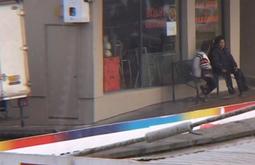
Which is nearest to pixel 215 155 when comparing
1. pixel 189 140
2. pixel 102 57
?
pixel 189 140

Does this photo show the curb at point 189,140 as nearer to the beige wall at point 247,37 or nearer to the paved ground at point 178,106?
the paved ground at point 178,106

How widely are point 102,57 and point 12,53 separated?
2258mm

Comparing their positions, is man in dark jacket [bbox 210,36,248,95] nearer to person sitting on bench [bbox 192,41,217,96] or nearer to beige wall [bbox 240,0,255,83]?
person sitting on bench [bbox 192,41,217,96]

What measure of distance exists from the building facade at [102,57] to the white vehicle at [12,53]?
5.27ft

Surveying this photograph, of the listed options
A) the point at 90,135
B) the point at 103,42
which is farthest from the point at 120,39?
the point at 90,135

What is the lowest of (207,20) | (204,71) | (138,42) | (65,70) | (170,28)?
(204,71)

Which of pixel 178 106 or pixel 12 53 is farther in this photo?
pixel 178 106

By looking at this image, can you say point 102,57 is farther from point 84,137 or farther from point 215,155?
point 215,155

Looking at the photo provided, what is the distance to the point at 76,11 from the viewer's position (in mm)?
12484

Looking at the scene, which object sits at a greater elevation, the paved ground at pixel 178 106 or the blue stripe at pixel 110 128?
the blue stripe at pixel 110 128

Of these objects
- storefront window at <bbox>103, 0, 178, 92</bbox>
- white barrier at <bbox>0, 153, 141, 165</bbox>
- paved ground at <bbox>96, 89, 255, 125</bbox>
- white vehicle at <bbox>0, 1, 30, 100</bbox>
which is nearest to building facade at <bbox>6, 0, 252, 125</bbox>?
storefront window at <bbox>103, 0, 178, 92</bbox>

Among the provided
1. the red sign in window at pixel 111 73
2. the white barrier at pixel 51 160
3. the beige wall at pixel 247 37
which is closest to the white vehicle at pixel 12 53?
the red sign in window at pixel 111 73

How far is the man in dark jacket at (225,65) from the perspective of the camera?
50.0 ft

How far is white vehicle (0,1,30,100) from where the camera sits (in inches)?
443
